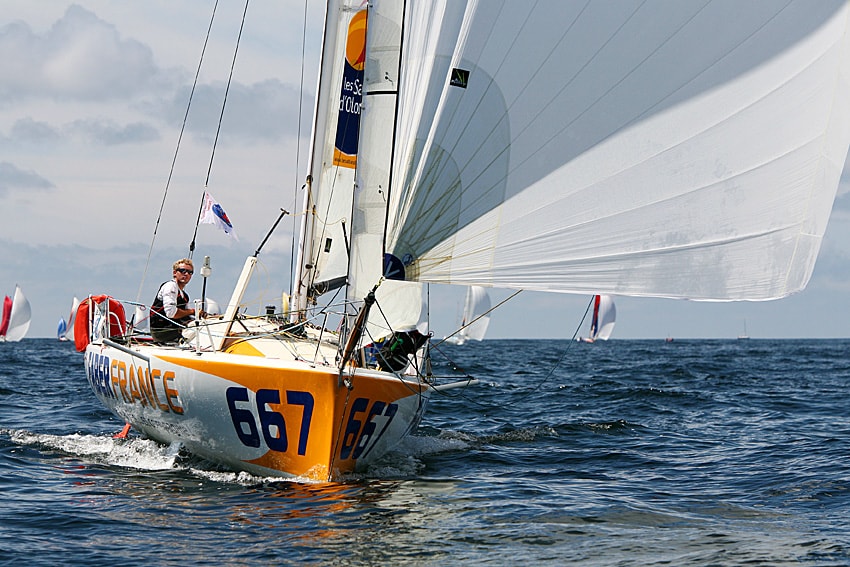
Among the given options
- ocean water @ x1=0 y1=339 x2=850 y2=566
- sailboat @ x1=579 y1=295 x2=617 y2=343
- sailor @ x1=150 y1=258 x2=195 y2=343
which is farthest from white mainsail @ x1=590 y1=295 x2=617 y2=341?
sailor @ x1=150 y1=258 x2=195 y2=343

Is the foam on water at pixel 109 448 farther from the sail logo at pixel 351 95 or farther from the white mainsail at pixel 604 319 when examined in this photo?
the white mainsail at pixel 604 319

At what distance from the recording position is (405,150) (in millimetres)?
7738

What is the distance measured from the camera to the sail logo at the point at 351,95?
11.1m

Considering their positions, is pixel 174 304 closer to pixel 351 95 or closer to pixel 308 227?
pixel 308 227

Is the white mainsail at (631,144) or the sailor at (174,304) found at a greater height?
the white mainsail at (631,144)

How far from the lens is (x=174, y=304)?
10.4 metres

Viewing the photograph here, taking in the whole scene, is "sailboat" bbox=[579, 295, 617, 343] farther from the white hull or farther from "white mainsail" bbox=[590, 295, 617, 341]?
the white hull

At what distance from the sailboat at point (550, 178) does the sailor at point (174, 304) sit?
1.40m

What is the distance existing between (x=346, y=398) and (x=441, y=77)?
285 cm

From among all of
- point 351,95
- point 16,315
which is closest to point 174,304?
point 351,95

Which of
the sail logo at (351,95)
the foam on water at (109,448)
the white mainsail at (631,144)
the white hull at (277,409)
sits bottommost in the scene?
the foam on water at (109,448)

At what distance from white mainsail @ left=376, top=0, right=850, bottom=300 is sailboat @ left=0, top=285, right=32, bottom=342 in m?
56.5

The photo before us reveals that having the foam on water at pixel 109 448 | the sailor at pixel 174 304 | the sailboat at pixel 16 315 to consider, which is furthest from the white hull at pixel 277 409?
the sailboat at pixel 16 315

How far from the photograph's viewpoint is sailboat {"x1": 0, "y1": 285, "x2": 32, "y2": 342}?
57.9 m
